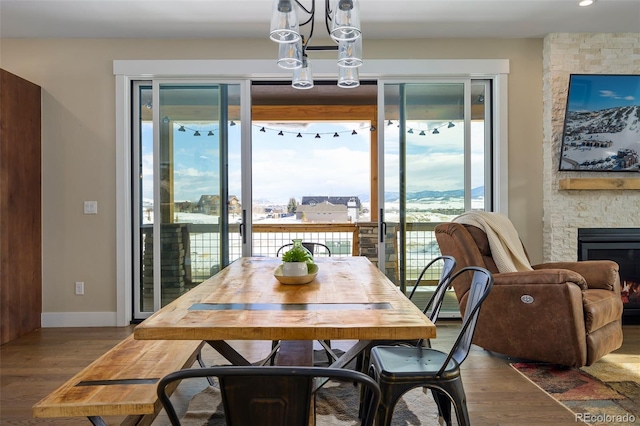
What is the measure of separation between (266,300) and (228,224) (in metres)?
2.63

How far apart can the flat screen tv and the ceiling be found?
51cm

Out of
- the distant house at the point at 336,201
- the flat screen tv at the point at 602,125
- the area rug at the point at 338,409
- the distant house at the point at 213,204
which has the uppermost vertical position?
the flat screen tv at the point at 602,125

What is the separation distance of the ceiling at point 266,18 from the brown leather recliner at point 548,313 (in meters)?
1.84

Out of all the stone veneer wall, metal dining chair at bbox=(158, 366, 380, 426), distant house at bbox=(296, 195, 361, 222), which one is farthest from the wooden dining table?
distant house at bbox=(296, 195, 361, 222)

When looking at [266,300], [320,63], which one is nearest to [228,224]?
[320,63]

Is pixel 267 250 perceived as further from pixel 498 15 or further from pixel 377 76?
pixel 498 15

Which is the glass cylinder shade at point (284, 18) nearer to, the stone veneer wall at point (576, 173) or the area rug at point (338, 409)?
the area rug at point (338, 409)

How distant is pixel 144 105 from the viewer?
14.0 ft

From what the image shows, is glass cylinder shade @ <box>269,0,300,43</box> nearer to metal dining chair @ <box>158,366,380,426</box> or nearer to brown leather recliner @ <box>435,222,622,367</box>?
metal dining chair @ <box>158,366,380,426</box>

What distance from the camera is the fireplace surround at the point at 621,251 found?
13.3 ft

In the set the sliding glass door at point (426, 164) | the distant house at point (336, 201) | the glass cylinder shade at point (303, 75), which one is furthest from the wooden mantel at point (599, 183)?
the distant house at point (336, 201)

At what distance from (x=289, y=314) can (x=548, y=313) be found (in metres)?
2.09

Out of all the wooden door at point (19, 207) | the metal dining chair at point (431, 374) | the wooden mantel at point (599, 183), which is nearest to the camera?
the metal dining chair at point (431, 374)

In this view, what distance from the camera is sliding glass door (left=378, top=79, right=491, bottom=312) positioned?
4273 millimetres
